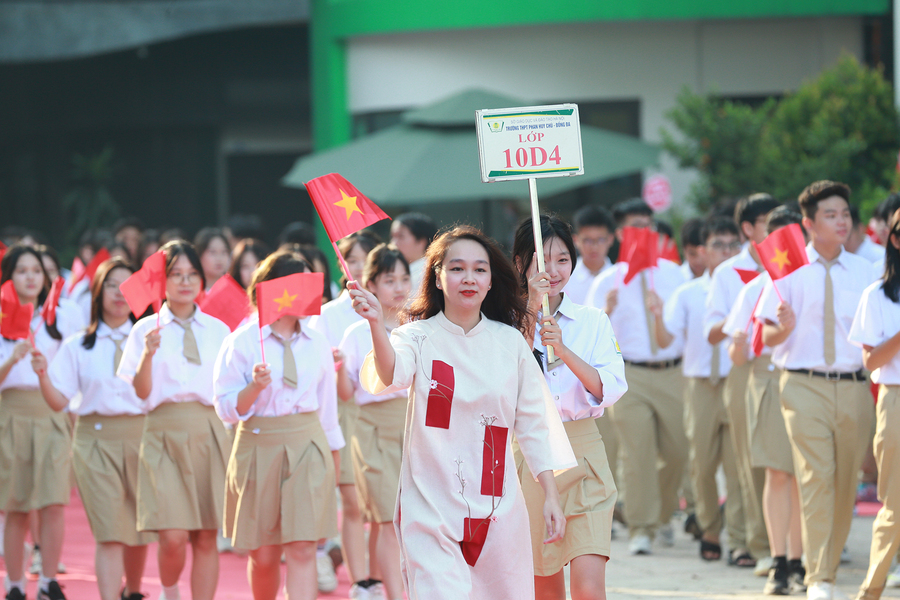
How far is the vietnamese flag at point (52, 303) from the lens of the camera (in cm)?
659

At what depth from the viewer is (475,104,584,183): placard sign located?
4.67 meters

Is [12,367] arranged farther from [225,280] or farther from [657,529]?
[657,529]

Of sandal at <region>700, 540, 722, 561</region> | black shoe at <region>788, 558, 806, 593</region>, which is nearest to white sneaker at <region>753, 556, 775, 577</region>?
black shoe at <region>788, 558, 806, 593</region>

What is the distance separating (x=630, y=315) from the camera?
7730 millimetres

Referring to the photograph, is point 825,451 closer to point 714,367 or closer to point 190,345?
point 714,367

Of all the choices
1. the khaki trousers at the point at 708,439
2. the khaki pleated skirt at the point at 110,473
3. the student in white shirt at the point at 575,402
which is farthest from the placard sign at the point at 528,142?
the khaki trousers at the point at 708,439

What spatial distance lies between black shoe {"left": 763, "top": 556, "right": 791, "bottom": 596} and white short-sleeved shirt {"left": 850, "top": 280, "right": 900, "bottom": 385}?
1280 millimetres

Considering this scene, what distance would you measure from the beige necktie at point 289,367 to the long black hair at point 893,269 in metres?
2.78

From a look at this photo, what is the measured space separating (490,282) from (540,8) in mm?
11316

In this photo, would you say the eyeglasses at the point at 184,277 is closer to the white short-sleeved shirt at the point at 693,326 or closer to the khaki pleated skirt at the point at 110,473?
the khaki pleated skirt at the point at 110,473

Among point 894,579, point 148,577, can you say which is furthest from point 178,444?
point 894,579

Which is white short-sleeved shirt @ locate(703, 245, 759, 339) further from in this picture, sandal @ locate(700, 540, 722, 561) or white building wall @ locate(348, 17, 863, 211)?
white building wall @ locate(348, 17, 863, 211)

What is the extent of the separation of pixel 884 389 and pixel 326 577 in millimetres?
3257

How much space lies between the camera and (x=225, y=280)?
20.1ft
